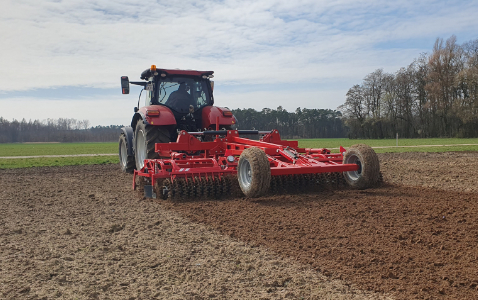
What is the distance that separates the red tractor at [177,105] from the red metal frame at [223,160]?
733mm

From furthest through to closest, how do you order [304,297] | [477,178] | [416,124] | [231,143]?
1. [416,124]
2. [477,178]
3. [231,143]
4. [304,297]

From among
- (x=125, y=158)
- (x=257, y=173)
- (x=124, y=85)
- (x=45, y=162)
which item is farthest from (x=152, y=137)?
(x=45, y=162)

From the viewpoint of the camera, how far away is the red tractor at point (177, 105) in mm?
8723

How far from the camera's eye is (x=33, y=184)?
9852 mm

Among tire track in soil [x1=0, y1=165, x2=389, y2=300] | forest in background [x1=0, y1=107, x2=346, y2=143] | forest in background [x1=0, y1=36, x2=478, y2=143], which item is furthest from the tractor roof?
forest in background [x1=0, y1=107, x2=346, y2=143]

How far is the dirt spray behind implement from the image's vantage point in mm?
6158

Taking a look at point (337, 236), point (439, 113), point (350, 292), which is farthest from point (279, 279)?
point (439, 113)

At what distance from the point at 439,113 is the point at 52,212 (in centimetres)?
4563

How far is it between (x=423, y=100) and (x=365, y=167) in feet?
156

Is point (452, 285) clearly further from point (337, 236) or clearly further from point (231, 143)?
point (231, 143)

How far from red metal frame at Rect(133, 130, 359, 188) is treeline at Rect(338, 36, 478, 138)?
37.4 meters

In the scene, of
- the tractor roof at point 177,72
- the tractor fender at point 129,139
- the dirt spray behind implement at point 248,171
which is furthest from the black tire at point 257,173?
the tractor fender at point 129,139

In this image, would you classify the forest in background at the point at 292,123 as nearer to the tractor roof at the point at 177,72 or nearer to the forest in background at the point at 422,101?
the forest in background at the point at 422,101

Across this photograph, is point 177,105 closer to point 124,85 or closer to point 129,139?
point 124,85
